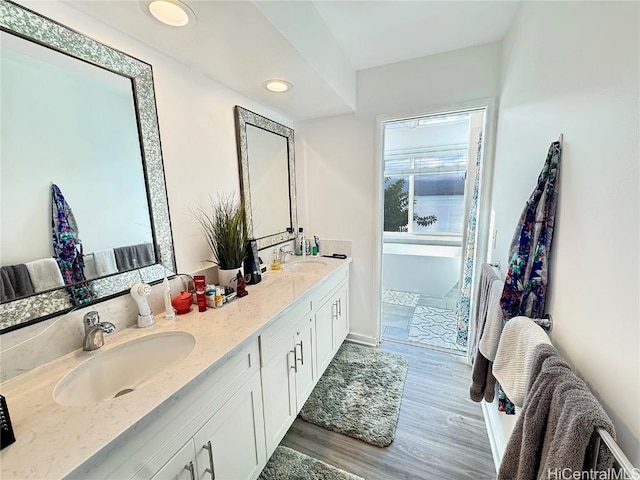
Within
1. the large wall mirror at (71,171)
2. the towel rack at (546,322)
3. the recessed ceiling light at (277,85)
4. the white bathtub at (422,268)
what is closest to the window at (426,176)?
the white bathtub at (422,268)

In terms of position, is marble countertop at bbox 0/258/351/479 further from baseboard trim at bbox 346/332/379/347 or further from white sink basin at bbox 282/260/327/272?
baseboard trim at bbox 346/332/379/347

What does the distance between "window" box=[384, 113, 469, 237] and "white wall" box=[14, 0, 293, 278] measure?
2.72 meters

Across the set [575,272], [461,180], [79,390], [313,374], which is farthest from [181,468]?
[461,180]

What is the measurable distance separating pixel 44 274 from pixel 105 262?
0.20 meters

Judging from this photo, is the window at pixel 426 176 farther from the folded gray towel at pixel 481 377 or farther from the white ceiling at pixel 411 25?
the folded gray towel at pixel 481 377

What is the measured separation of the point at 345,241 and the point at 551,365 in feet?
6.39

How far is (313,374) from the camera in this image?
6.12 feet

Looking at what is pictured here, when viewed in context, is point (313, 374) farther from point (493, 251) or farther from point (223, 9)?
point (223, 9)

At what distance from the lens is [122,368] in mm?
1090

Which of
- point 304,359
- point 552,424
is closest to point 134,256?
point 304,359

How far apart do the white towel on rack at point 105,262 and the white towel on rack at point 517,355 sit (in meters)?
1.62

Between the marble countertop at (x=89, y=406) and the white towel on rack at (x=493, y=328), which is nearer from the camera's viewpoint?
the marble countertop at (x=89, y=406)

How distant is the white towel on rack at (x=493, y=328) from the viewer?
1.21m

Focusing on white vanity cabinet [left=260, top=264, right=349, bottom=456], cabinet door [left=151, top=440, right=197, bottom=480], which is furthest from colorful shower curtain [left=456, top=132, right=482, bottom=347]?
cabinet door [left=151, top=440, right=197, bottom=480]
